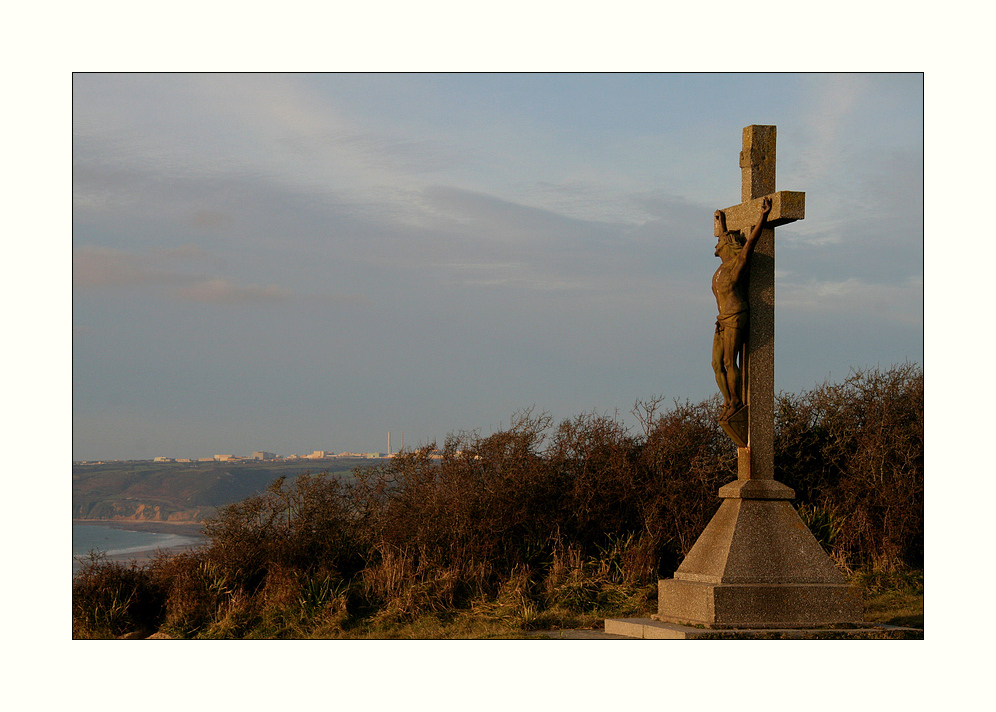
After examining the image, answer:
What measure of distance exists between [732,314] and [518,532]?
410 cm

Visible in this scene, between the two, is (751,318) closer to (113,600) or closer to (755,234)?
(755,234)

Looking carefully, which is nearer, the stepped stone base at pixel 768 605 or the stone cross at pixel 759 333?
the stepped stone base at pixel 768 605

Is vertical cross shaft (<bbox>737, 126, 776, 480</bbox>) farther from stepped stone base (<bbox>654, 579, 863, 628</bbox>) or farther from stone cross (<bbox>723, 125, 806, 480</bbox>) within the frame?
stepped stone base (<bbox>654, 579, 863, 628</bbox>)

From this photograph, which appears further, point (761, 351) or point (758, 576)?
point (761, 351)

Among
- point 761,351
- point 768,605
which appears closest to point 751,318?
point 761,351

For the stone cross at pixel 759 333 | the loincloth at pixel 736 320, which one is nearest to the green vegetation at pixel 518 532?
the stone cross at pixel 759 333

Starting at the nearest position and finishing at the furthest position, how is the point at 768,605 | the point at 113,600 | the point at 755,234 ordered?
the point at 768,605 < the point at 755,234 < the point at 113,600

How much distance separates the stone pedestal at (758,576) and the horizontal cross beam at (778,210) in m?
2.29

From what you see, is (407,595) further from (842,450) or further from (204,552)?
(842,450)

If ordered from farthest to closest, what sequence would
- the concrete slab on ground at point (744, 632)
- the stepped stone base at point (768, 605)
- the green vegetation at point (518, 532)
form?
1. the green vegetation at point (518, 532)
2. the stepped stone base at point (768, 605)
3. the concrete slab on ground at point (744, 632)

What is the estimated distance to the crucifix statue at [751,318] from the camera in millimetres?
8047

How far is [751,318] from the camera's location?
818 centimetres

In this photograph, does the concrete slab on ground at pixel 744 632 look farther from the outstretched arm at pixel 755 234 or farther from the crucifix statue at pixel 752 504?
the outstretched arm at pixel 755 234

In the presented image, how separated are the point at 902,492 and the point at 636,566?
3.71m
